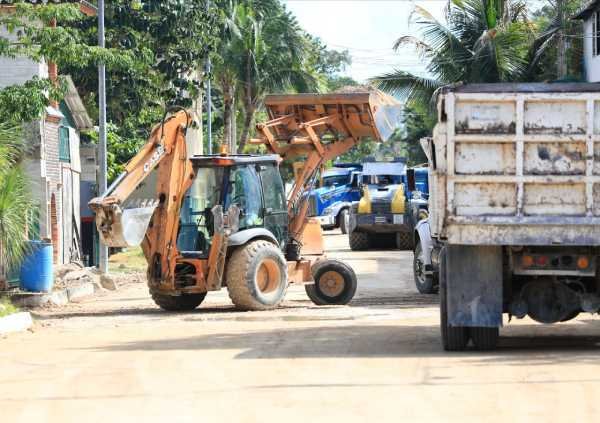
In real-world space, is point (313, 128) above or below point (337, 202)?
above

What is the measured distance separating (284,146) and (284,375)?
33.9ft

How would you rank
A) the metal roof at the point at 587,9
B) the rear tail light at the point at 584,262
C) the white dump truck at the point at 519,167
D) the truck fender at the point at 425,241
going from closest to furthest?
the white dump truck at the point at 519,167 < the rear tail light at the point at 584,262 < the truck fender at the point at 425,241 < the metal roof at the point at 587,9

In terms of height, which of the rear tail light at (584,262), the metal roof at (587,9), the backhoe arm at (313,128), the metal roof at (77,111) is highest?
the metal roof at (587,9)

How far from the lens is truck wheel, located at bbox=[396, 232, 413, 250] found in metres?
39.5

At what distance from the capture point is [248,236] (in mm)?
19969

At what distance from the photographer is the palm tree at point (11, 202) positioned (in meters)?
20.5

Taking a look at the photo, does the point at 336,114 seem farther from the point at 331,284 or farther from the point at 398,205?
the point at 398,205

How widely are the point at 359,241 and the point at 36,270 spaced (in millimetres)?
18078

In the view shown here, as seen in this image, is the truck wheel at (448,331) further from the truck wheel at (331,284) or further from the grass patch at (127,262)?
the grass patch at (127,262)

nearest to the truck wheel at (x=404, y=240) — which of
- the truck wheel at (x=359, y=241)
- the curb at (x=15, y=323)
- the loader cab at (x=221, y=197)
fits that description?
the truck wheel at (x=359, y=241)

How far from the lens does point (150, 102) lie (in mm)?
42625

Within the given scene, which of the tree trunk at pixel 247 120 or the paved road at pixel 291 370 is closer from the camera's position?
the paved road at pixel 291 370

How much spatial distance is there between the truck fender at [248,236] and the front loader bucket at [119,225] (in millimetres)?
1362

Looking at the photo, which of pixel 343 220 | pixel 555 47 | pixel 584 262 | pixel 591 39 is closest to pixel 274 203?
pixel 584 262
